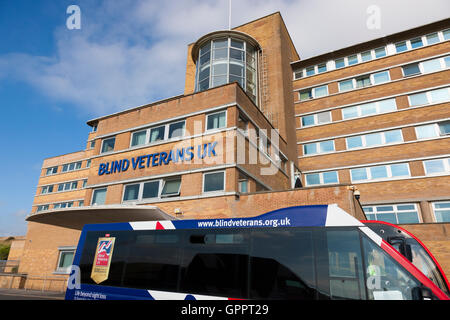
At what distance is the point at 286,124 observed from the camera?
1011 inches

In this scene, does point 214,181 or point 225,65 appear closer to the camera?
point 214,181

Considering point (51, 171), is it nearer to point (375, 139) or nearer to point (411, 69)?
point (375, 139)

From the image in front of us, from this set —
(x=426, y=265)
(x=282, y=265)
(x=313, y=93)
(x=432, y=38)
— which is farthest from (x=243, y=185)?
(x=432, y=38)

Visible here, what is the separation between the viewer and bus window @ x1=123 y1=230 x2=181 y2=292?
7.10m

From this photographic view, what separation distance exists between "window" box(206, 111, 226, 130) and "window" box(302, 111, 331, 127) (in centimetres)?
1584

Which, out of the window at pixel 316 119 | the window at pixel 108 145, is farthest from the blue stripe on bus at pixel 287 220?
the window at pixel 316 119

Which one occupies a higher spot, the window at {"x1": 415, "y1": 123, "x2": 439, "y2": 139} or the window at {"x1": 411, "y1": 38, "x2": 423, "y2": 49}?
the window at {"x1": 411, "y1": 38, "x2": 423, "y2": 49}

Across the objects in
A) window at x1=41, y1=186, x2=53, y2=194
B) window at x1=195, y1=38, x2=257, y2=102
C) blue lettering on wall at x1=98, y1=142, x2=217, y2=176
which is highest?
window at x1=195, y1=38, x2=257, y2=102

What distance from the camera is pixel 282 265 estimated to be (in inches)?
238

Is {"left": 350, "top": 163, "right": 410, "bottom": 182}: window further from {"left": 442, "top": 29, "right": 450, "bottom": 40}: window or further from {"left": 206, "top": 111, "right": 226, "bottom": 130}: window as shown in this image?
{"left": 206, "top": 111, "right": 226, "bottom": 130}: window

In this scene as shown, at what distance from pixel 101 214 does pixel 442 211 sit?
77.7 ft

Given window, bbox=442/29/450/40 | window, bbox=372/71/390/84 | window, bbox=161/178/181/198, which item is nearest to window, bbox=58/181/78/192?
window, bbox=161/178/181/198

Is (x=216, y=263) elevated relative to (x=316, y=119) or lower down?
lower down

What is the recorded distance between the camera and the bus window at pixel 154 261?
7.10 metres
